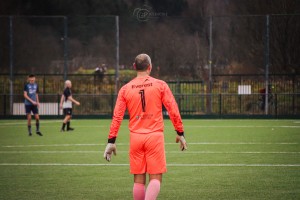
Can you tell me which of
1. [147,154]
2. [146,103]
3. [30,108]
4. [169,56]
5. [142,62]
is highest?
[169,56]

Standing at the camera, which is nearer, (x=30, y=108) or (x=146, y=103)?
(x=146, y=103)

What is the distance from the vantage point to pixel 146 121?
27.0 ft

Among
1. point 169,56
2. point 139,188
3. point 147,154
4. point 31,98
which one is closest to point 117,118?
point 147,154

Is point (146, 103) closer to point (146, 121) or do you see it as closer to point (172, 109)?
point (146, 121)

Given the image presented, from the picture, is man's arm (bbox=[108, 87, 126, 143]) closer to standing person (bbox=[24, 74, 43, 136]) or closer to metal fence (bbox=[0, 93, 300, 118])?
standing person (bbox=[24, 74, 43, 136])

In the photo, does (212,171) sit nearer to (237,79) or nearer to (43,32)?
(237,79)

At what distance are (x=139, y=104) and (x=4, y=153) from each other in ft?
34.0

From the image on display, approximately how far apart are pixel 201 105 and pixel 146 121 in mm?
27378

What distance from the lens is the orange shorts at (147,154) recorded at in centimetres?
814

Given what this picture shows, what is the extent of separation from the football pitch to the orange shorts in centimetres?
247

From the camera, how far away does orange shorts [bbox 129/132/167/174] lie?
26.7ft

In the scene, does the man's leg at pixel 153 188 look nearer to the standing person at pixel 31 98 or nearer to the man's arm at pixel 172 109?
the man's arm at pixel 172 109

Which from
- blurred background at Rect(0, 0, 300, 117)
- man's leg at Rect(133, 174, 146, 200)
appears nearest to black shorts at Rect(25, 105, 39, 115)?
blurred background at Rect(0, 0, 300, 117)

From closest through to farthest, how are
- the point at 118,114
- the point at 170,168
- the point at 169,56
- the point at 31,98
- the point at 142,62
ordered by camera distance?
the point at 142,62 < the point at 118,114 < the point at 170,168 < the point at 31,98 < the point at 169,56
